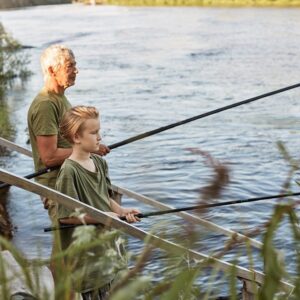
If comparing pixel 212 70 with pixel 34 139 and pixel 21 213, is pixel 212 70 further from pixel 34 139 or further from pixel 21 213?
pixel 34 139

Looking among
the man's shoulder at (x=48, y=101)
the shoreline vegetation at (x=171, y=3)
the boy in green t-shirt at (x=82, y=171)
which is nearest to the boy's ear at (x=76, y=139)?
the boy in green t-shirt at (x=82, y=171)

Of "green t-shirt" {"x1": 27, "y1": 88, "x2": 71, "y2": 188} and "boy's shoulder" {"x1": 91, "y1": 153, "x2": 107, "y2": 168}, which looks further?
"green t-shirt" {"x1": 27, "y1": 88, "x2": 71, "y2": 188}

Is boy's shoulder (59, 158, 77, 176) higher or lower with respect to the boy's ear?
lower

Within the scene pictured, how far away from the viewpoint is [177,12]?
48.8 metres

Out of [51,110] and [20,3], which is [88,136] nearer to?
[51,110]

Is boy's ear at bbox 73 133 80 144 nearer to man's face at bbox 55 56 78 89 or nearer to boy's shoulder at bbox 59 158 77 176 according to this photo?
boy's shoulder at bbox 59 158 77 176

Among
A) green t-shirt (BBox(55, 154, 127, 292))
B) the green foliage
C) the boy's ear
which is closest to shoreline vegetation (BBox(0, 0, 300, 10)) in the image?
the green foliage

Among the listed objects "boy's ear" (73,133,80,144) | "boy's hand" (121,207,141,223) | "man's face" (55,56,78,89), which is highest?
"man's face" (55,56,78,89)

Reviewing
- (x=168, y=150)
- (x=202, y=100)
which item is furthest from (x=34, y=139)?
(x=202, y=100)

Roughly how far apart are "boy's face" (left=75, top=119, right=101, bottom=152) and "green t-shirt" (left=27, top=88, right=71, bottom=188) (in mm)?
391

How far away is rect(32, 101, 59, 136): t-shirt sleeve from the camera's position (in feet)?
14.7

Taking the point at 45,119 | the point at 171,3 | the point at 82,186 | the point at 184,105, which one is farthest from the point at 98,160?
the point at 171,3

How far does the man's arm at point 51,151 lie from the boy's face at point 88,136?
32 centimetres

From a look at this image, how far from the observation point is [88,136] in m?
4.15
